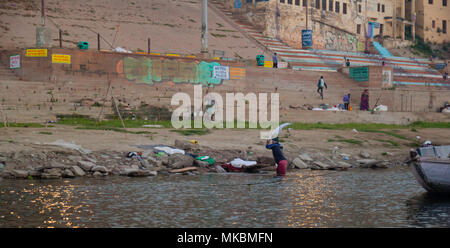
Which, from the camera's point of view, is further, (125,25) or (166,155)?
(125,25)

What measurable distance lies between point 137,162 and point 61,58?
10.5m

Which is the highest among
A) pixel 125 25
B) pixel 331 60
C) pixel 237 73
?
pixel 125 25

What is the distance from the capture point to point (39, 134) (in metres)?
18.4

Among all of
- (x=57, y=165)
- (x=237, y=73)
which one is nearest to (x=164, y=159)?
(x=57, y=165)

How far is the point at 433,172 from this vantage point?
1324 centimetres

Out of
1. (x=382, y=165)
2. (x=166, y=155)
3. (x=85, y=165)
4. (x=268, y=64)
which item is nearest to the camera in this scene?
(x=85, y=165)

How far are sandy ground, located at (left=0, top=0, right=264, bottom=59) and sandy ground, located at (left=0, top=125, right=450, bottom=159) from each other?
477 inches

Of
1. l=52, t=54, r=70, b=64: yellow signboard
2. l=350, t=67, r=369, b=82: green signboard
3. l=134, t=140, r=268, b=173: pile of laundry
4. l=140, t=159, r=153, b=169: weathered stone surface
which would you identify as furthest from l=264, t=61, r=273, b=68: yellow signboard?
l=140, t=159, r=153, b=169: weathered stone surface

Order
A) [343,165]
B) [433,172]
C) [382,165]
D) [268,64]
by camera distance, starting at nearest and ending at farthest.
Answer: [433,172]
[343,165]
[382,165]
[268,64]

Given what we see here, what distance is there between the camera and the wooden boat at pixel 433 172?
13070mm

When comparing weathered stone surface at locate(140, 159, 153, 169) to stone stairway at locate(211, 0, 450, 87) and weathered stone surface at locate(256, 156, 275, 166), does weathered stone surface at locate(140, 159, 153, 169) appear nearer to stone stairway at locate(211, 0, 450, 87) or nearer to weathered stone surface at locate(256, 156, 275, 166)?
weathered stone surface at locate(256, 156, 275, 166)

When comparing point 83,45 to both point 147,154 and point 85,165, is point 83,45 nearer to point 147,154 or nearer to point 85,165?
point 147,154
